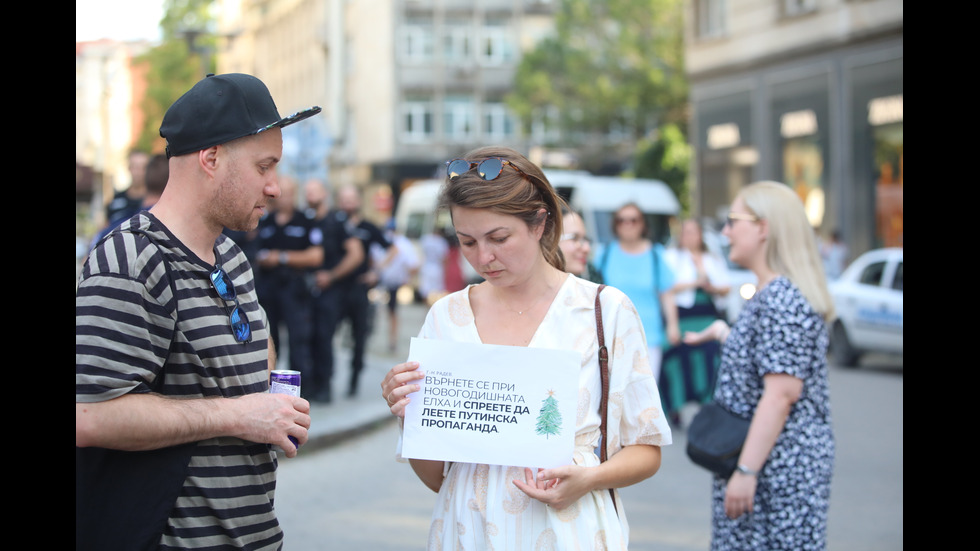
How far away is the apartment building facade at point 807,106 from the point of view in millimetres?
21641

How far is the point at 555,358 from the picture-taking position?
268 centimetres

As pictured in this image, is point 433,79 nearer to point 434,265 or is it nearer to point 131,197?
point 434,265

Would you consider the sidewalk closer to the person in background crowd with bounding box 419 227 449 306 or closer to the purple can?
the purple can

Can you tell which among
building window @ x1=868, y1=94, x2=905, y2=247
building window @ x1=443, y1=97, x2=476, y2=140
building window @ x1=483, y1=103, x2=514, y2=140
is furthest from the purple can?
building window @ x1=443, y1=97, x2=476, y2=140

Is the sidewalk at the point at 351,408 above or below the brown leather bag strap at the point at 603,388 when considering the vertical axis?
below

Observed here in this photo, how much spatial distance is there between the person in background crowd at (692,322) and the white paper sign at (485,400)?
633 centimetres

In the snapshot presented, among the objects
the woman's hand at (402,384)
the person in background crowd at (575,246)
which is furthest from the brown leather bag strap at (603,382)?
the person in background crowd at (575,246)


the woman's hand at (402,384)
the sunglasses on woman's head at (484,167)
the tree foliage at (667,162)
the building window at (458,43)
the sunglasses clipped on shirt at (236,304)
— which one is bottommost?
the woman's hand at (402,384)

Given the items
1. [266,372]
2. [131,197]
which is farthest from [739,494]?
[131,197]

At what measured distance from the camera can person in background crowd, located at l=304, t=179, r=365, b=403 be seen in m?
10.6

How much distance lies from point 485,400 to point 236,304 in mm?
689

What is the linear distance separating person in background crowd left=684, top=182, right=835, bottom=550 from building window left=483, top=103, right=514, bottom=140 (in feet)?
156

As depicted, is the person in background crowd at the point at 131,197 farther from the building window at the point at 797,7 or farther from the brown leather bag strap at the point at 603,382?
the building window at the point at 797,7
